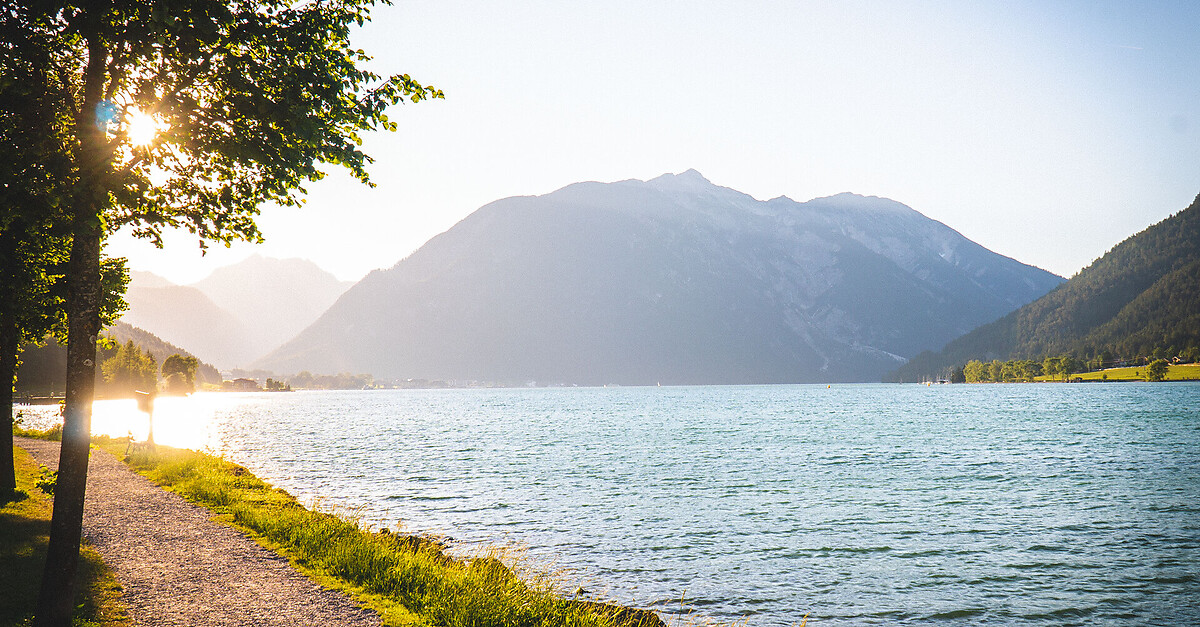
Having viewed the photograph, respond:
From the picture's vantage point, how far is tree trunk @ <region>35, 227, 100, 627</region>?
1131cm

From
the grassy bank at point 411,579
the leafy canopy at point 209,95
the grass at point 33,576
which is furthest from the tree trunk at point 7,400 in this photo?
the leafy canopy at point 209,95

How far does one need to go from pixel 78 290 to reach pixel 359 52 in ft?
21.8

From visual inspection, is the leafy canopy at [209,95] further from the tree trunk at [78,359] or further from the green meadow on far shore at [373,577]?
the green meadow on far shore at [373,577]

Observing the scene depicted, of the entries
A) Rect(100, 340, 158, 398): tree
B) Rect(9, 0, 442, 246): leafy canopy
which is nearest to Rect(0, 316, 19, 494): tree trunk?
Rect(9, 0, 442, 246): leafy canopy

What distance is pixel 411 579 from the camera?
53.6 ft

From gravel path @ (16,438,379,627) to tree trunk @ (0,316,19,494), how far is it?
2723 mm

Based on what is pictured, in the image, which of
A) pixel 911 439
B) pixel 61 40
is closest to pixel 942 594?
pixel 61 40

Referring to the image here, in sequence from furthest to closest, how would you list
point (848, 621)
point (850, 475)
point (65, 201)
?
point (850, 475), point (848, 621), point (65, 201)

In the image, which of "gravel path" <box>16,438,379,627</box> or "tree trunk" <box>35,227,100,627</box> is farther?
"gravel path" <box>16,438,379,627</box>

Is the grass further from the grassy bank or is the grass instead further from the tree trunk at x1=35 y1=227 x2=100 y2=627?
the grassy bank

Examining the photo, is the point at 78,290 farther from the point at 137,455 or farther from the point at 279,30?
the point at 137,455

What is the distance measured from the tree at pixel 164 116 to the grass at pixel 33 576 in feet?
4.51

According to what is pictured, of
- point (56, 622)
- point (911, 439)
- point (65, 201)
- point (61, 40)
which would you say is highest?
point (61, 40)

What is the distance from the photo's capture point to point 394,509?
123 ft
